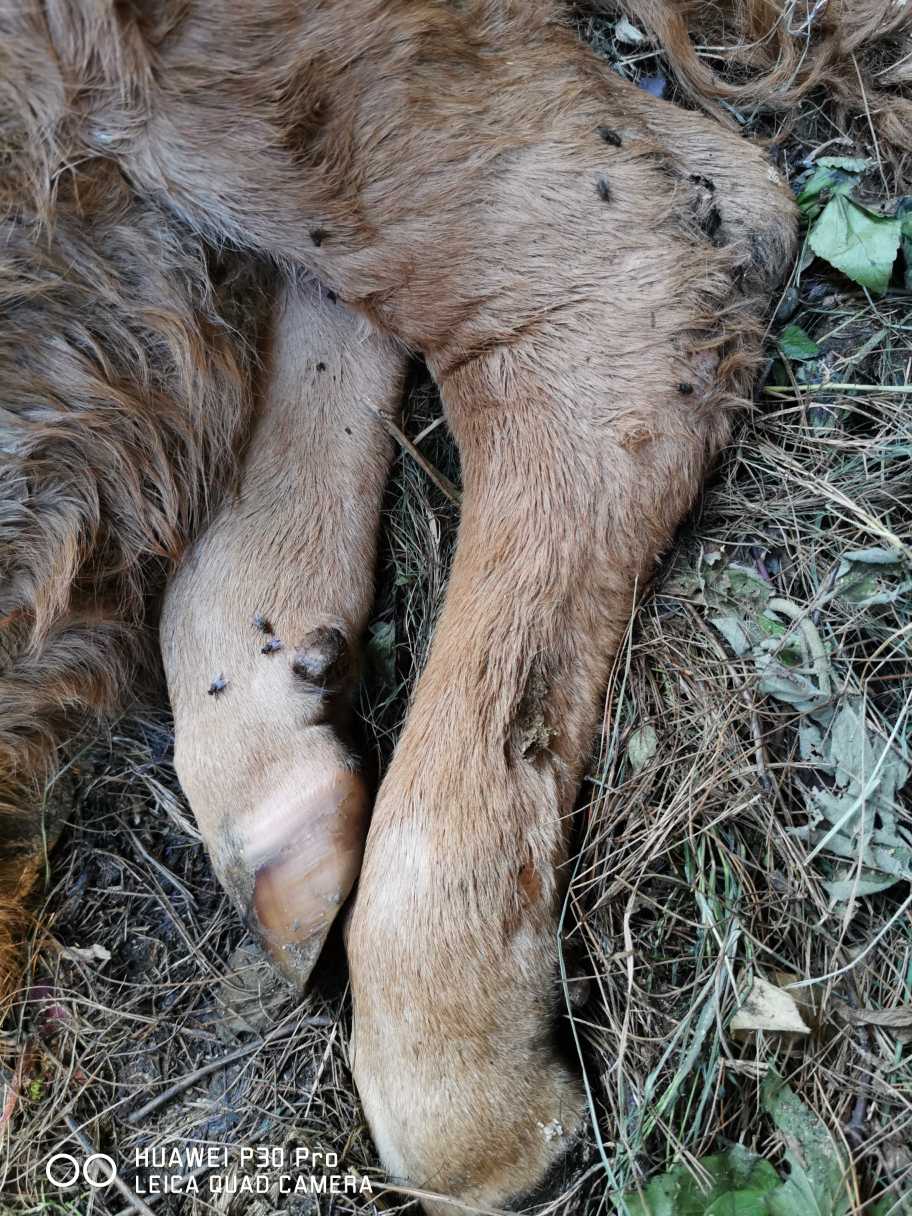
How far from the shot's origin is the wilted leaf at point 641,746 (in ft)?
4.84

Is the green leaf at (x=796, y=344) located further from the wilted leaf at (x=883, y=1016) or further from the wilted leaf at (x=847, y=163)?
the wilted leaf at (x=883, y=1016)

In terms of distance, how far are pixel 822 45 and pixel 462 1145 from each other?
209 cm

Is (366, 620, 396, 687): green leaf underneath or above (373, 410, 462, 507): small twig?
underneath

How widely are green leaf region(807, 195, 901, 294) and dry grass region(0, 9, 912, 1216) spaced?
7cm

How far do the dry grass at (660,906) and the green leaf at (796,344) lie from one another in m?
0.03

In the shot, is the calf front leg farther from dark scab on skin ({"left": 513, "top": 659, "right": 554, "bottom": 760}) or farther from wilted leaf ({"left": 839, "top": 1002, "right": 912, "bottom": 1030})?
wilted leaf ({"left": 839, "top": 1002, "right": 912, "bottom": 1030})

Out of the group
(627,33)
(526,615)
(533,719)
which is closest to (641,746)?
(533,719)

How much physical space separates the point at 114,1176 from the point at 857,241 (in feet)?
7.39

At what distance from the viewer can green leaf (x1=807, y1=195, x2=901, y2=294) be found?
4.99 feet

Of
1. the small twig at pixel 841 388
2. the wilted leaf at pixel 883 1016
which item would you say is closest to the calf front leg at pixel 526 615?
the small twig at pixel 841 388

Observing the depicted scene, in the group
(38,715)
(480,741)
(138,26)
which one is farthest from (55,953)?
(138,26)

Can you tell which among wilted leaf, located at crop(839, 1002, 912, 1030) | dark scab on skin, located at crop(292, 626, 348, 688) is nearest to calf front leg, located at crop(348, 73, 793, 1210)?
dark scab on skin, located at crop(292, 626, 348, 688)

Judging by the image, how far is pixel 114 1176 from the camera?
1.64 meters

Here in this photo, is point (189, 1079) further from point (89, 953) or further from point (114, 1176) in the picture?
point (89, 953)
